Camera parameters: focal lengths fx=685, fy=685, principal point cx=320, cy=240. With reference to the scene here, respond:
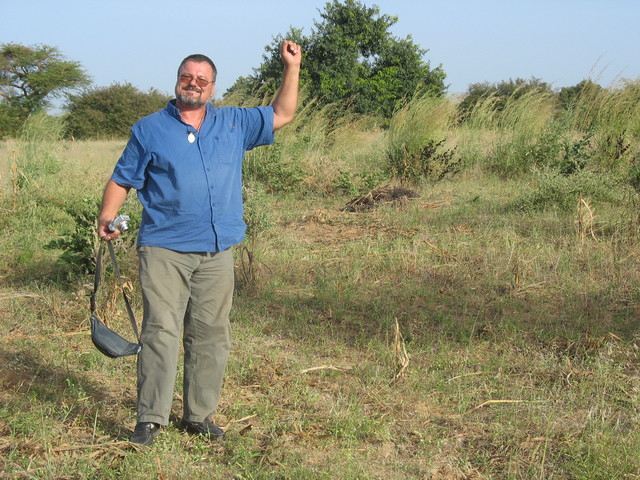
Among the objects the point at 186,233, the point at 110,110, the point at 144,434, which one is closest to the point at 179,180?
the point at 186,233

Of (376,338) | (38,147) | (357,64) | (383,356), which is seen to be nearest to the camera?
(383,356)

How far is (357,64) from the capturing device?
21.0 meters

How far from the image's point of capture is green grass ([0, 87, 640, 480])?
119 inches

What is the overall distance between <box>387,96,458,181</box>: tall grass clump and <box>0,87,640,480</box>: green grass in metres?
2.49

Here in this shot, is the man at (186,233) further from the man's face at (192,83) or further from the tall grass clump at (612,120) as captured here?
the tall grass clump at (612,120)

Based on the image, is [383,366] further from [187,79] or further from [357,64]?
[357,64]

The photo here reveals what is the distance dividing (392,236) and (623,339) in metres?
3.14

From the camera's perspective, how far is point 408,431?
3.32 metres

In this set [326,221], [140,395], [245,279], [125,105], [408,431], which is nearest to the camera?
[140,395]

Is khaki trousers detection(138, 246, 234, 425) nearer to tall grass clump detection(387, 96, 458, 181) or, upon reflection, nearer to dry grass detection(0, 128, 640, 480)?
dry grass detection(0, 128, 640, 480)

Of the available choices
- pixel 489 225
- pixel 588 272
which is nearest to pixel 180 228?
pixel 588 272

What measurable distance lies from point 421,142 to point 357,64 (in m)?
10.8

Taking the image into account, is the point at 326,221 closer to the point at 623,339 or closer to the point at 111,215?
the point at 623,339

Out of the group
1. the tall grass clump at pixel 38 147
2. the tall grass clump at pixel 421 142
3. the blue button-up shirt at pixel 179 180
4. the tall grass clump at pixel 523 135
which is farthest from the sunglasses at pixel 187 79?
the tall grass clump at pixel 523 135
